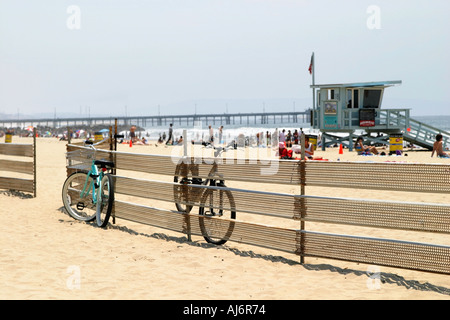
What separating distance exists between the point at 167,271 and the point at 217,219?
1.46 meters

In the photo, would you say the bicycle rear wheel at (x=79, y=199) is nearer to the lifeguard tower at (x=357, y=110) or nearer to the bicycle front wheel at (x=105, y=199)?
the bicycle front wheel at (x=105, y=199)

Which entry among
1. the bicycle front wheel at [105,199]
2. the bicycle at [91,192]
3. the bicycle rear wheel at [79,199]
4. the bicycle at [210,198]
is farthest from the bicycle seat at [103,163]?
the bicycle at [210,198]

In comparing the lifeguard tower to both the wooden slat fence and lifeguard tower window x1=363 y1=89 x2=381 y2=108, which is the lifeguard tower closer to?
lifeguard tower window x1=363 y1=89 x2=381 y2=108

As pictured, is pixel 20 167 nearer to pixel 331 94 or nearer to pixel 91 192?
pixel 91 192

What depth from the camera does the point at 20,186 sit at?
12742 millimetres

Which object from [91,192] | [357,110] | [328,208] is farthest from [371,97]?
[328,208]

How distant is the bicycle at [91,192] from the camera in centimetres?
881

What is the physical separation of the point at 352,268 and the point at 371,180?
125 centimetres

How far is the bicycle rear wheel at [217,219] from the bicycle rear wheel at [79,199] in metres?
2.71

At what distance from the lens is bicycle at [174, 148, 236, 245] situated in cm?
725

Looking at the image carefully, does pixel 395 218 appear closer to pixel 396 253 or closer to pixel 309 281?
pixel 396 253
